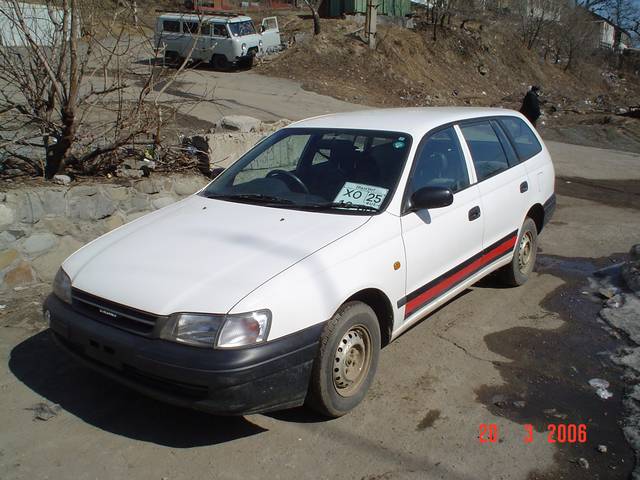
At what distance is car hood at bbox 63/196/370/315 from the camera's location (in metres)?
3.12

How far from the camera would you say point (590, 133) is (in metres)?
17.9

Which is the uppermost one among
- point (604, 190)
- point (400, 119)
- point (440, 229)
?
point (400, 119)

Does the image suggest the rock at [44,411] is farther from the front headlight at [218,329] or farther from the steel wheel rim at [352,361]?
the steel wheel rim at [352,361]

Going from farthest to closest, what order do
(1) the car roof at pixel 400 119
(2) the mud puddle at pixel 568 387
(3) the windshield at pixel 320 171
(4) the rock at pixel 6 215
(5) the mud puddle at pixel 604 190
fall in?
(5) the mud puddle at pixel 604 190, (4) the rock at pixel 6 215, (1) the car roof at pixel 400 119, (3) the windshield at pixel 320 171, (2) the mud puddle at pixel 568 387

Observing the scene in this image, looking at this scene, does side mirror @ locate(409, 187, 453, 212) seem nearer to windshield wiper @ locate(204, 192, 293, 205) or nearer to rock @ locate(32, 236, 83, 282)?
windshield wiper @ locate(204, 192, 293, 205)

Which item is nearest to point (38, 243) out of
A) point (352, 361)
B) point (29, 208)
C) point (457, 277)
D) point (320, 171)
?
point (29, 208)

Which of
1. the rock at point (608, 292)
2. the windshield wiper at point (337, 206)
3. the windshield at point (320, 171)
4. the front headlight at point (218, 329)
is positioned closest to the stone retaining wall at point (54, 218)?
the windshield at point (320, 171)

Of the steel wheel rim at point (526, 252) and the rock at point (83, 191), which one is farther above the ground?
the rock at point (83, 191)

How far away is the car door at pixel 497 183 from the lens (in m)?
4.83

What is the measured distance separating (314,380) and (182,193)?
359 centimetres

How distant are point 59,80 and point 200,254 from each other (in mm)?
3111

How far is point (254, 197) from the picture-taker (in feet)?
13.9

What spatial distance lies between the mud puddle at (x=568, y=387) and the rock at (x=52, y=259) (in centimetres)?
381
